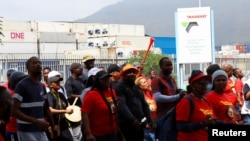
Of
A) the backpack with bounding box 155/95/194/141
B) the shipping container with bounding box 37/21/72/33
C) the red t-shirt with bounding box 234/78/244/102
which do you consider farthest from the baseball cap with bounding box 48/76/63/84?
the shipping container with bounding box 37/21/72/33

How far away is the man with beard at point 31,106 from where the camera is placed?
709cm

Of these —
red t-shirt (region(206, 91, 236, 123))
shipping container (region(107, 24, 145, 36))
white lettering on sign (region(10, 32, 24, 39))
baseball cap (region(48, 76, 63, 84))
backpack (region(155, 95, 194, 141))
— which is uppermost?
shipping container (region(107, 24, 145, 36))

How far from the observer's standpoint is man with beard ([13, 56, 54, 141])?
7086 millimetres

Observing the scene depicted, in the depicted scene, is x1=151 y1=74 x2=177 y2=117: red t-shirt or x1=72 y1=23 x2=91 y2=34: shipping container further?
x1=72 y1=23 x2=91 y2=34: shipping container

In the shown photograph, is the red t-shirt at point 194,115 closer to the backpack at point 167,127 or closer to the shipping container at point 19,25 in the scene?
the backpack at point 167,127

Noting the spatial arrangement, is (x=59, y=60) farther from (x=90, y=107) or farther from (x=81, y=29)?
(x=81, y=29)

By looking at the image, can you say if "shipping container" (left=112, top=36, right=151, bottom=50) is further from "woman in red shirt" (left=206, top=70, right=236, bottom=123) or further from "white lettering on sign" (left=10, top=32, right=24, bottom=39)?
"woman in red shirt" (left=206, top=70, right=236, bottom=123)

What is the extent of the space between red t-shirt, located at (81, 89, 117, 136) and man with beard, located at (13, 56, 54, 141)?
1.95 feet

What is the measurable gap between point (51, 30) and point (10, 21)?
6195mm

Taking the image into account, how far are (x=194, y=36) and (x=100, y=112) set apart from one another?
13416 millimetres

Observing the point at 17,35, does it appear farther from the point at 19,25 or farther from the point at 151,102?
the point at 151,102

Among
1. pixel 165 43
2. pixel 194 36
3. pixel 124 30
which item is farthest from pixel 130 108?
pixel 124 30

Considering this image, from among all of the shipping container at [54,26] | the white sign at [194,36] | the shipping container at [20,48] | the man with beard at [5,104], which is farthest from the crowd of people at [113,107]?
the shipping container at [54,26]

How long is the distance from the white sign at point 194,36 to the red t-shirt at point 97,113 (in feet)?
41.8
